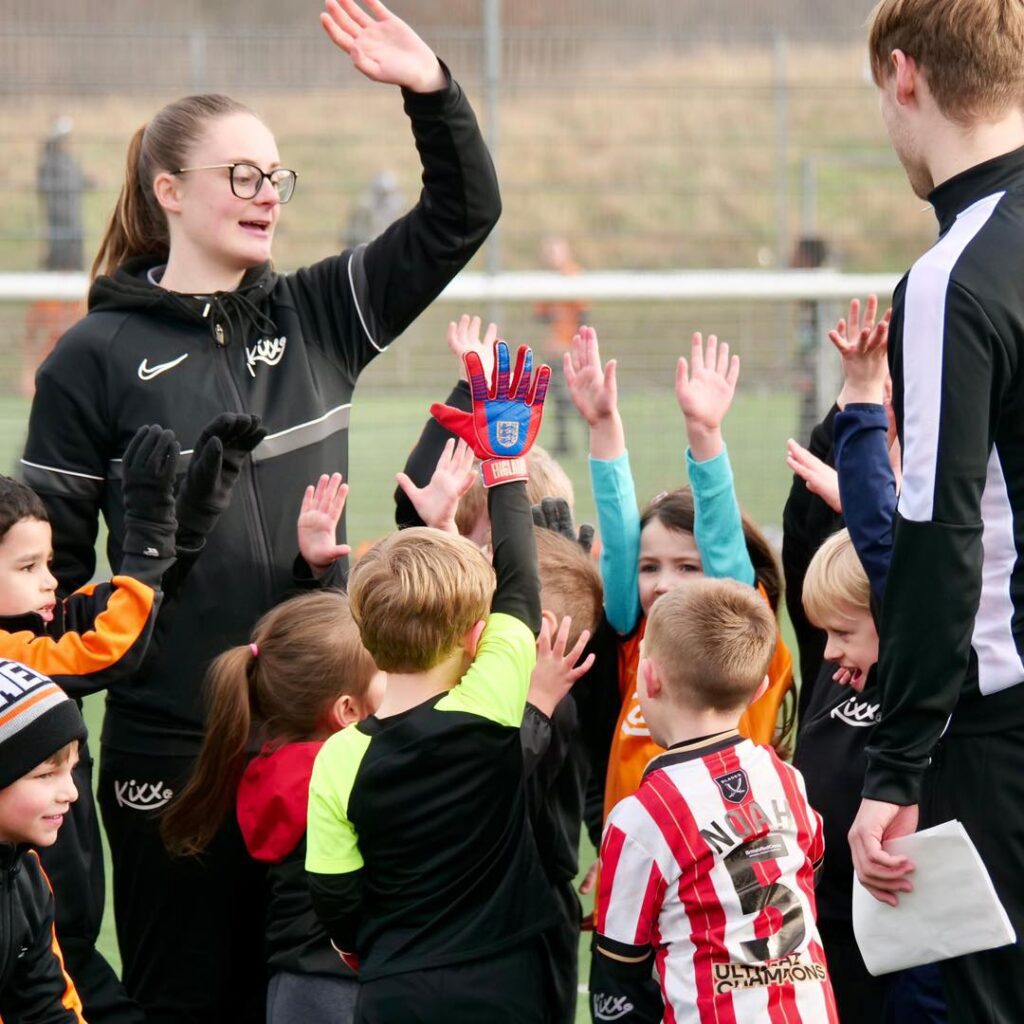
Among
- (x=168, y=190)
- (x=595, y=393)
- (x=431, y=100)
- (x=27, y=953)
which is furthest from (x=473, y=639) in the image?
(x=168, y=190)

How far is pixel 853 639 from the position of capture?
3.00 metres

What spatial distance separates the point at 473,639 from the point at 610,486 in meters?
0.73

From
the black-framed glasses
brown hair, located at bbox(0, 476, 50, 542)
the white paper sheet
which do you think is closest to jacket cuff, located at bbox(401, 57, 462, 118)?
the black-framed glasses

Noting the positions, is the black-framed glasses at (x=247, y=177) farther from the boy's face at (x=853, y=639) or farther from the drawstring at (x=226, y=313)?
the boy's face at (x=853, y=639)

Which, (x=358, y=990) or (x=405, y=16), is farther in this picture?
(x=405, y=16)

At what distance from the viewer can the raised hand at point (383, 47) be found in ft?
10.2

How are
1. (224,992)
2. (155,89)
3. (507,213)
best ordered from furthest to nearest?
1. (507,213)
2. (155,89)
3. (224,992)

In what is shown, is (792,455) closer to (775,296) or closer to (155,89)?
(775,296)

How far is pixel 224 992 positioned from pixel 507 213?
12756 mm

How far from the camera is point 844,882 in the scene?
10.0 ft

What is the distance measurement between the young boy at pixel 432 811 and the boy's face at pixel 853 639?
0.61m

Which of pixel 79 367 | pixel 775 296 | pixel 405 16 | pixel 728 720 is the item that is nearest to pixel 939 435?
pixel 728 720

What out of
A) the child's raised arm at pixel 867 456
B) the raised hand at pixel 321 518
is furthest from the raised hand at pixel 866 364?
the raised hand at pixel 321 518

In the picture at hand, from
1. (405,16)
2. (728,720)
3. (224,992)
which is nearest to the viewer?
(728,720)
